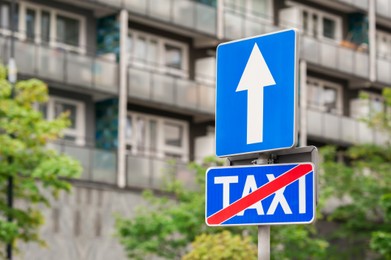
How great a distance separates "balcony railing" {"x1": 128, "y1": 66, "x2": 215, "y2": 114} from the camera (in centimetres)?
4481

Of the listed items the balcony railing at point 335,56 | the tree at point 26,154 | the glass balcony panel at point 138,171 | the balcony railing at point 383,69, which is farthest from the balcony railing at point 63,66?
the balcony railing at point 383,69

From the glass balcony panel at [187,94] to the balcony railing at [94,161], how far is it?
4.28m

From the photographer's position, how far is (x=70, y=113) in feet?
144

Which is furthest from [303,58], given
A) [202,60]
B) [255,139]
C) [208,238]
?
[255,139]

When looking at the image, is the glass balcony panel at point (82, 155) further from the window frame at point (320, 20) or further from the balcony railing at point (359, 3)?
the balcony railing at point (359, 3)

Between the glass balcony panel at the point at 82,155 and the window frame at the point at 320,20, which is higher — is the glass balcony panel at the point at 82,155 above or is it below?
below

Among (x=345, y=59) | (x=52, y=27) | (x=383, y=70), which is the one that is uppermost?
(x=345, y=59)

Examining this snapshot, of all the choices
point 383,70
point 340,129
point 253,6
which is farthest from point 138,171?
point 383,70

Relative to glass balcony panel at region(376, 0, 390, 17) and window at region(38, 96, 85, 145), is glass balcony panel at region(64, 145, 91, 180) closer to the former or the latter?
window at region(38, 96, 85, 145)

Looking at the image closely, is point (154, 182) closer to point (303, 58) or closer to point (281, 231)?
point (281, 231)

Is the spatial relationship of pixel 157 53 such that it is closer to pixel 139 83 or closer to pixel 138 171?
pixel 139 83

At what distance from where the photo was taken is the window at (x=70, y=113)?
43219 mm

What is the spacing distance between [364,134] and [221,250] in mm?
24212

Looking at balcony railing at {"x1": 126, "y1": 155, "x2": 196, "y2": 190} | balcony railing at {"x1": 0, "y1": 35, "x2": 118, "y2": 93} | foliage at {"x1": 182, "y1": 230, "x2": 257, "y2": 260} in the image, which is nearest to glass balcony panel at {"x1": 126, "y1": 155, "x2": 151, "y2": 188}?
balcony railing at {"x1": 126, "y1": 155, "x2": 196, "y2": 190}
